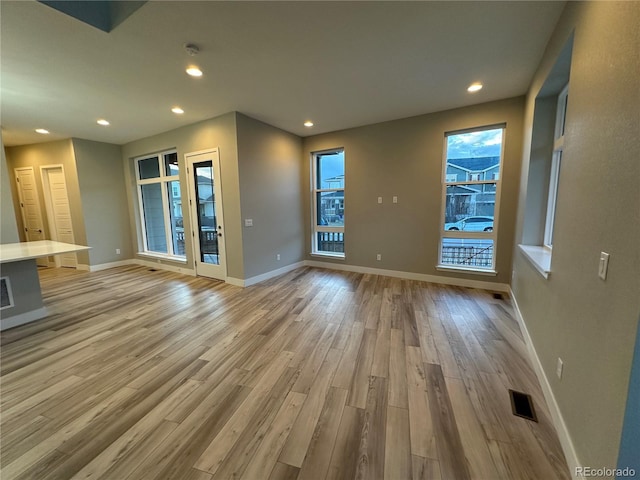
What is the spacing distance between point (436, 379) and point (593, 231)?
54.9 inches

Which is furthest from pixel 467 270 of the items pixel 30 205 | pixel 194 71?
pixel 30 205

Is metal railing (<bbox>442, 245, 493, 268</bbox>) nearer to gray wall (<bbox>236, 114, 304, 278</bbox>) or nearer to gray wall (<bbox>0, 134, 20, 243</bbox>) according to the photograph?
gray wall (<bbox>236, 114, 304, 278</bbox>)

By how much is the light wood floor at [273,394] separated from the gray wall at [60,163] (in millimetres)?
2900

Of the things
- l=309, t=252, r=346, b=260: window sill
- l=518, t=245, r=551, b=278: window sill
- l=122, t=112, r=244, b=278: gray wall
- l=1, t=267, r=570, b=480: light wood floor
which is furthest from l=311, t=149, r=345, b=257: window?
l=518, t=245, r=551, b=278: window sill

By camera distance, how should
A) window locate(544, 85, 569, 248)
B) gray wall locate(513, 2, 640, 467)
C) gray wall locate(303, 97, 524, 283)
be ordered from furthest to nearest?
1. gray wall locate(303, 97, 524, 283)
2. window locate(544, 85, 569, 248)
3. gray wall locate(513, 2, 640, 467)

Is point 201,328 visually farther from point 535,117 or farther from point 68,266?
point 68,266

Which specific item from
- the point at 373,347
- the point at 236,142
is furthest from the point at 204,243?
the point at 373,347

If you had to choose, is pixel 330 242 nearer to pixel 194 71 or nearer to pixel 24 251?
pixel 194 71

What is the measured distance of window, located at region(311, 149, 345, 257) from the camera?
16.5 feet

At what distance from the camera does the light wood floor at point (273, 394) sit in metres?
1.25

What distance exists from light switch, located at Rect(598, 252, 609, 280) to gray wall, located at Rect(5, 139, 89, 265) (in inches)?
299

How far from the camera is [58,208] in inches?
213

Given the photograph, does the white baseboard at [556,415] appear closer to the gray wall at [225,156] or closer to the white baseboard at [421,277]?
the white baseboard at [421,277]

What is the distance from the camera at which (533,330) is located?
212cm
